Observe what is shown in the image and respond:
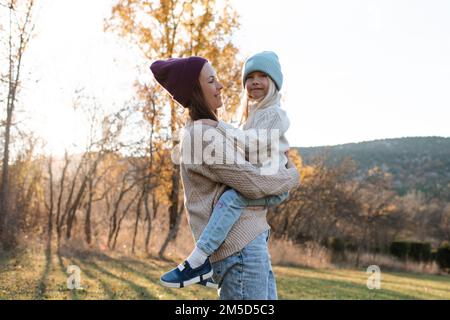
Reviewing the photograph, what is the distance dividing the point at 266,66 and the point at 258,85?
3.6 inches

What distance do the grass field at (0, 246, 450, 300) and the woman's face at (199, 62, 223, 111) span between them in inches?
207

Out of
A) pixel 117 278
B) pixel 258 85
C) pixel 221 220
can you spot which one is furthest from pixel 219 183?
pixel 117 278

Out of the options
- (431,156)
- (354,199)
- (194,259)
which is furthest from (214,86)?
(431,156)

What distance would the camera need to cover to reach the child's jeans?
2031 millimetres

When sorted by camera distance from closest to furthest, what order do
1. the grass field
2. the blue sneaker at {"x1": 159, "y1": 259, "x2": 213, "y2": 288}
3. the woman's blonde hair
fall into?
the blue sneaker at {"x1": 159, "y1": 259, "x2": 213, "y2": 288} < the woman's blonde hair < the grass field

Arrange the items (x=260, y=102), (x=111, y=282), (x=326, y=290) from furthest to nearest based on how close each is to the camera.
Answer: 1. (x=326, y=290)
2. (x=111, y=282)
3. (x=260, y=102)

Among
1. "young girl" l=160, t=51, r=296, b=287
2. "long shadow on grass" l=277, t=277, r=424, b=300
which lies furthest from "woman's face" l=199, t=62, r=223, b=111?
"long shadow on grass" l=277, t=277, r=424, b=300

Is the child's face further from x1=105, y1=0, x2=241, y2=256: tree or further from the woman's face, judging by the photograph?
x1=105, y1=0, x2=241, y2=256: tree

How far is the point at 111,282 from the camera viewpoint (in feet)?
28.4

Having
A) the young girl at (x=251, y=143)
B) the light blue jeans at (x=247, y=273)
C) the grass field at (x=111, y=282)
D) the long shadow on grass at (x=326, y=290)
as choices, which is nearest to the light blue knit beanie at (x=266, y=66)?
the young girl at (x=251, y=143)

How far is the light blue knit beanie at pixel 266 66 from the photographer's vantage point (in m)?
2.32

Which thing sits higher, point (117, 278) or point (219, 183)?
point (219, 183)

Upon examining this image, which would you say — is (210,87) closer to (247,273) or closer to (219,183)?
(219,183)

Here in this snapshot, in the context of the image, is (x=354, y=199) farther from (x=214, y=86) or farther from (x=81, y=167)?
(x=214, y=86)
